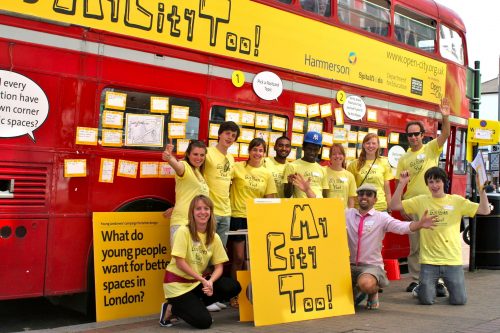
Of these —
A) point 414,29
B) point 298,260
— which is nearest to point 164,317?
point 298,260

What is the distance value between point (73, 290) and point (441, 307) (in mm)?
4009

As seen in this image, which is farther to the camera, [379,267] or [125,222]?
[379,267]

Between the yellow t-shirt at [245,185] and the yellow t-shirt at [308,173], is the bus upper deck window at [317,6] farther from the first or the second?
the yellow t-shirt at [245,185]

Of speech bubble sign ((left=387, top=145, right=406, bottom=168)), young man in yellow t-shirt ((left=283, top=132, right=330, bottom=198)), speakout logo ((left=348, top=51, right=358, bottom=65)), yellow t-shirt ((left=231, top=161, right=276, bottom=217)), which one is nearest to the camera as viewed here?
yellow t-shirt ((left=231, top=161, right=276, bottom=217))

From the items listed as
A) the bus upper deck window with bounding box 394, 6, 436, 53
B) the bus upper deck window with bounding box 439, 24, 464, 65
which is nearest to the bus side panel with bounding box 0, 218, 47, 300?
the bus upper deck window with bounding box 394, 6, 436, 53

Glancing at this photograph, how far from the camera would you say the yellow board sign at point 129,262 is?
614cm

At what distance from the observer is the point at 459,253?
7.20 m

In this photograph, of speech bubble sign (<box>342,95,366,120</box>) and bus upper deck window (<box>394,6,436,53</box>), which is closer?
speech bubble sign (<box>342,95,366,120</box>)

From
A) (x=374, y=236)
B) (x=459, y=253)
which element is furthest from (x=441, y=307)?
(x=374, y=236)

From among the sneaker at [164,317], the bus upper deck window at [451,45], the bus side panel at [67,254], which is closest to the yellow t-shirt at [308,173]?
the sneaker at [164,317]

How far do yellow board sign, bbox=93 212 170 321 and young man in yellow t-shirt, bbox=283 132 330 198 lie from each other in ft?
4.98

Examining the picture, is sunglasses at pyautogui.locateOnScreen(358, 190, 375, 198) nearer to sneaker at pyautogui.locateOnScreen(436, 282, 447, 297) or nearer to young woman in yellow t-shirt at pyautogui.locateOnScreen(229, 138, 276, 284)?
young woman in yellow t-shirt at pyautogui.locateOnScreen(229, 138, 276, 284)

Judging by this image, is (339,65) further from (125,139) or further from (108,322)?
(108,322)

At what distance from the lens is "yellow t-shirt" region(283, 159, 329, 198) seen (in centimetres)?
721
